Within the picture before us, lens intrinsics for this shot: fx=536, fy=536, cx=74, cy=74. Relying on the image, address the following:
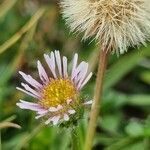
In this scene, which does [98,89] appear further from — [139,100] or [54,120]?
[139,100]

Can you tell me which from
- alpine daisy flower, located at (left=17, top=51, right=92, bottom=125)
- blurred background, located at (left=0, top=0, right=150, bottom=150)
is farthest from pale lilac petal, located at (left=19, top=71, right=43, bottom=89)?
blurred background, located at (left=0, top=0, right=150, bottom=150)

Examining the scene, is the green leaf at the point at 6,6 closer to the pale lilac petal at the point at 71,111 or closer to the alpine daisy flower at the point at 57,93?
the alpine daisy flower at the point at 57,93

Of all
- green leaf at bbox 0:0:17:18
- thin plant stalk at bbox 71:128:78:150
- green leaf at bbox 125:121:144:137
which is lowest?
thin plant stalk at bbox 71:128:78:150

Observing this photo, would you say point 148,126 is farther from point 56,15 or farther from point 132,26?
point 56,15

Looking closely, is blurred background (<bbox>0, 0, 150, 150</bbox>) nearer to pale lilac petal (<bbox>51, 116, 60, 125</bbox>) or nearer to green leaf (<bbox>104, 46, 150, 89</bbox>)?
green leaf (<bbox>104, 46, 150, 89</bbox>)

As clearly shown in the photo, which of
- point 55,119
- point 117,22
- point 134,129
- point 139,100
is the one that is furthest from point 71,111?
point 139,100

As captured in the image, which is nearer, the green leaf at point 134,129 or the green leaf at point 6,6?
the green leaf at point 134,129

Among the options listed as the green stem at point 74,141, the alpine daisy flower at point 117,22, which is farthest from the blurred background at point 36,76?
the alpine daisy flower at point 117,22
